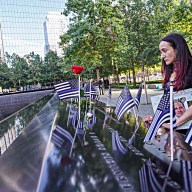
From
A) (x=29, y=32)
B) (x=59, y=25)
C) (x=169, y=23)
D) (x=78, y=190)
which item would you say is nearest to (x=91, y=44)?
(x=169, y=23)

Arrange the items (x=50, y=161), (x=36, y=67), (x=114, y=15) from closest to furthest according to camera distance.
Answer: (x=50, y=161) < (x=114, y=15) < (x=36, y=67)

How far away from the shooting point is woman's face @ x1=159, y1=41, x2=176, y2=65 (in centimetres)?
164

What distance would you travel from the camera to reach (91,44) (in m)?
14.9

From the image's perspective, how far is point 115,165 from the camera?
1639mm

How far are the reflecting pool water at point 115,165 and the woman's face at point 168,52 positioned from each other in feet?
2.29

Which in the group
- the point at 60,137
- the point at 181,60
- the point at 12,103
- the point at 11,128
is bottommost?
the point at 12,103

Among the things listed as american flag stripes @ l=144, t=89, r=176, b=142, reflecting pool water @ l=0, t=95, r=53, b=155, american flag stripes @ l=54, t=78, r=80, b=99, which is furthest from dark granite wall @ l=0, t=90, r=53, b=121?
american flag stripes @ l=144, t=89, r=176, b=142

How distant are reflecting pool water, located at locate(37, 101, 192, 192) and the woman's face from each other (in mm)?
698

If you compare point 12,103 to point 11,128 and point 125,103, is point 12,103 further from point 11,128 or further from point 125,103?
point 125,103

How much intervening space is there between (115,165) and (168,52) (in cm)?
89

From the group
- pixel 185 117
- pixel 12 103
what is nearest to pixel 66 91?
pixel 185 117

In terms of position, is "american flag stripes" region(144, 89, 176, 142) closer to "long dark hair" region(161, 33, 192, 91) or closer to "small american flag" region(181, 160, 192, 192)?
"long dark hair" region(161, 33, 192, 91)

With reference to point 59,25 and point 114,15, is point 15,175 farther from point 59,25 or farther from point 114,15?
point 59,25

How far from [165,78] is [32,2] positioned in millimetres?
68074
